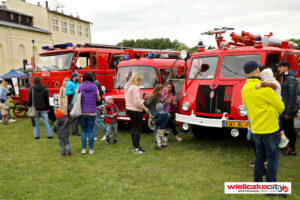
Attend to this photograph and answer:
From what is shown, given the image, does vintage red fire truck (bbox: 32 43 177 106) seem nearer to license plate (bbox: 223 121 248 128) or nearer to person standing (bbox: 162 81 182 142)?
person standing (bbox: 162 81 182 142)

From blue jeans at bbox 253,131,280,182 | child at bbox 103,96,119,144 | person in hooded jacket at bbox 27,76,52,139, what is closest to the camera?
blue jeans at bbox 253,131,280,182

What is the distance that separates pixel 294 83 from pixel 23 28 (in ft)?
128

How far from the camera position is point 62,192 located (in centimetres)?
446

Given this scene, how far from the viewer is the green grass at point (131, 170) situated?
440 cm

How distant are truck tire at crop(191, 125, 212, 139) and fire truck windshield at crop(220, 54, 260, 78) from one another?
1.73 metres

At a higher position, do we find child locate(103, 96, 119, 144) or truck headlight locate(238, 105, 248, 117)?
truck headlight locate(238, 105, 248, 117)

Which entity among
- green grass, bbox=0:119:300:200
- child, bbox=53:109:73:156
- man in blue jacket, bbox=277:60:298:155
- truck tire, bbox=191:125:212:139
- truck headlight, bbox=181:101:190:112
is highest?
man in blue jacket, bbox=277:60:298:155

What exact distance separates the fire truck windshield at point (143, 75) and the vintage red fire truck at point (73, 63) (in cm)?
101

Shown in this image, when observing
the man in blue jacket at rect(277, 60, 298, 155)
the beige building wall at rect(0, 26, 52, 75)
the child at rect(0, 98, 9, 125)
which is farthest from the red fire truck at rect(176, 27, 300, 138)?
the beige building wall at rect(0, 26, 52, 75)

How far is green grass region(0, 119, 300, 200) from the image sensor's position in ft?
14.4

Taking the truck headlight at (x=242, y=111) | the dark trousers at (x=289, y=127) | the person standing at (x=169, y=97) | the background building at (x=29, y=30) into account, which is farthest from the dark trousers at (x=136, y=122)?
the background building at (x=29, y=30)

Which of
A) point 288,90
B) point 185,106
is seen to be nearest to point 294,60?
point 288,90

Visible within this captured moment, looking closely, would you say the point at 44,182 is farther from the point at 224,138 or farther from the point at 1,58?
the point at 1,58

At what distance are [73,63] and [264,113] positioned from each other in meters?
7.96
